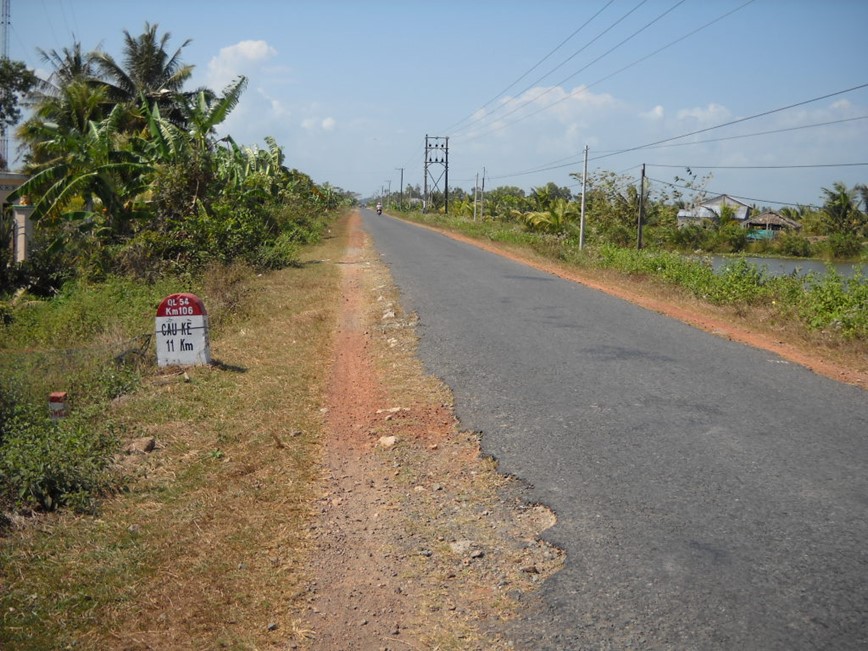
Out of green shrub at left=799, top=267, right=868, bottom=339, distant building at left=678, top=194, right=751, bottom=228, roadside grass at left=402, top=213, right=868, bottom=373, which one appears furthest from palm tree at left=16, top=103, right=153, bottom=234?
distant building at left=678, top=194, right=751, bottom=228

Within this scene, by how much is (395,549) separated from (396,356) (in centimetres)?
520

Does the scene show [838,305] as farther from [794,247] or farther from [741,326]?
[794,247]

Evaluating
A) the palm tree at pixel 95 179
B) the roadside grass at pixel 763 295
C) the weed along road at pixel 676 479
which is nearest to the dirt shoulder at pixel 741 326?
the roadside grass at pixel 763 295

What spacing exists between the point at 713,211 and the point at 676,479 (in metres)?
51.4

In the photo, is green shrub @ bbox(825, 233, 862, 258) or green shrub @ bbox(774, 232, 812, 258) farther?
green shrub @ bbox(774, 232, 812, 258)

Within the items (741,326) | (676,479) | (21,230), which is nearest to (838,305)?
(741,326)

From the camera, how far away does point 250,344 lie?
406 inches

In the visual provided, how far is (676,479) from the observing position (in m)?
5.20

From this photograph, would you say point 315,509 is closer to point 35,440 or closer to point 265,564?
point 265,564

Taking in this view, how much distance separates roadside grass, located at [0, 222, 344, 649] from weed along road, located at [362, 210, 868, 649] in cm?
138

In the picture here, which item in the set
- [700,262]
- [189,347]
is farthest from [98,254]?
Answer: [700,262]

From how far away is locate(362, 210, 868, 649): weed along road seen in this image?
A: 3570 mm

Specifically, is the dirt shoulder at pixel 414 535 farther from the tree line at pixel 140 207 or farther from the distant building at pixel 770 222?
the distant building at pixel 770 222

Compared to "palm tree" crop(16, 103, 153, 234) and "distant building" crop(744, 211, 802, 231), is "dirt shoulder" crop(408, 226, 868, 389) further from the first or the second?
"distant building" crop(744, 211, 802, 231)
